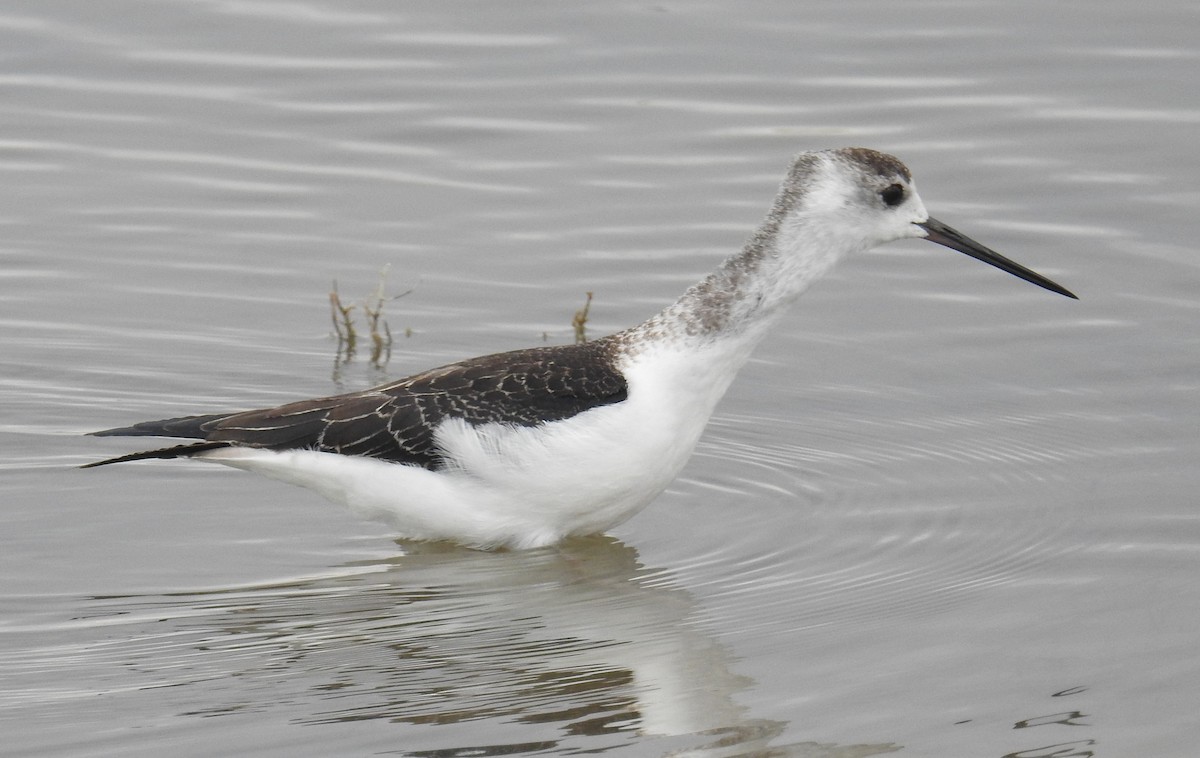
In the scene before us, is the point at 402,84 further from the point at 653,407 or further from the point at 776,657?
the point at 776,657

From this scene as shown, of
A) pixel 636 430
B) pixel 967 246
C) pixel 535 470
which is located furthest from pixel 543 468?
pixel 967 246

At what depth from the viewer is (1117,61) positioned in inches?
545

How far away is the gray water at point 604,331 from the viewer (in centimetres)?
662

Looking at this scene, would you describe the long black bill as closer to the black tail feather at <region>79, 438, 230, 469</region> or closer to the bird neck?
the bird neck

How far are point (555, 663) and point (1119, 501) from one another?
2.96 metres

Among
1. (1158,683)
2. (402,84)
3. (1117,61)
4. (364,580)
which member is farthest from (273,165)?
(1158,683)

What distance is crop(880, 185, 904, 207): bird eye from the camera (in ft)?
27.0

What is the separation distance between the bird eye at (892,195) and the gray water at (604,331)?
4.58 ft

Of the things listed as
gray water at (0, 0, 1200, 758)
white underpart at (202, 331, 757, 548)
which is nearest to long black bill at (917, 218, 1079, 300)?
gray water at (0, 0, 1200, 758)

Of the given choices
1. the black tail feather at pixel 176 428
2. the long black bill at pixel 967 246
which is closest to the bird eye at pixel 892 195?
the long black bill at pixel 967 246

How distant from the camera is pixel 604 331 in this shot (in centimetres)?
1065

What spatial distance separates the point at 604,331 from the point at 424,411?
2.62 metres

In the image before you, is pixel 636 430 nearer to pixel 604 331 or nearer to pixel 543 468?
pixel 543 468

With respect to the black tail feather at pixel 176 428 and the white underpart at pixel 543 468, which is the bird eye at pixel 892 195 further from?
the black tail feather at pixel 176 428
